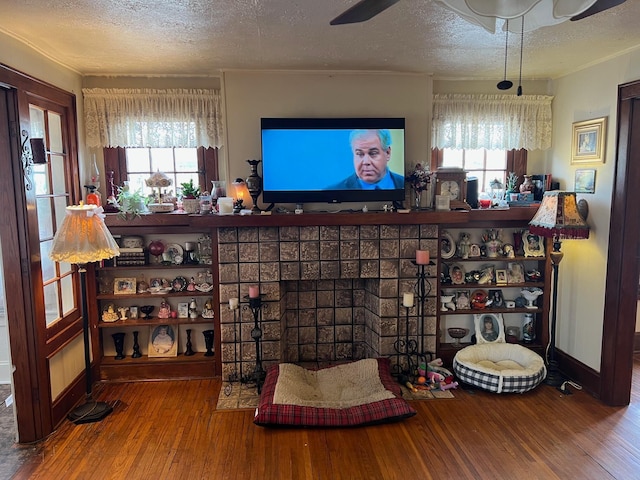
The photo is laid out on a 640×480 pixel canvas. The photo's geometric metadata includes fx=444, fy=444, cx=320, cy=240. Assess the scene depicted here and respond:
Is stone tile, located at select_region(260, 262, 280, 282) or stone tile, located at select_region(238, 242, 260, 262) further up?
stone tile, located at select_region(238, 242, 260, 262)

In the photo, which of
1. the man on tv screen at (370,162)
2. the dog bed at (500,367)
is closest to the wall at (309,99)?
the man on tv screen at (370,162)

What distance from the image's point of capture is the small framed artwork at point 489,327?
158 inches

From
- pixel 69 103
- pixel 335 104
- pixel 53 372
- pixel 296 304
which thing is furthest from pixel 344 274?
pixel 69 103

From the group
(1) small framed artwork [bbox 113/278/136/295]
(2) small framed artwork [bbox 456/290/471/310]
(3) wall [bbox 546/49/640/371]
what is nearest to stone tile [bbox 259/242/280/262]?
(1) small framed artwork [bbox 113/278/136/295]

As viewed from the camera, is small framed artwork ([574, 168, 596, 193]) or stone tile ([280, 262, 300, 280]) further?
stone tile ([280, 262, 300, 280])

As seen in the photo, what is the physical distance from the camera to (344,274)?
11.9 feet

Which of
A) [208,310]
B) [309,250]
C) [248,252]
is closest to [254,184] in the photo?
[248,252]

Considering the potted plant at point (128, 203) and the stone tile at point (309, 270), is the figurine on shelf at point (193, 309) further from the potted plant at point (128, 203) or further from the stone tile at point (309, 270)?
the stone tile at point (309, 270)

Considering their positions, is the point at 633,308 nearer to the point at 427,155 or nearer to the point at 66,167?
the point at 427,155

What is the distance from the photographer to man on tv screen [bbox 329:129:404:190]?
3611mm

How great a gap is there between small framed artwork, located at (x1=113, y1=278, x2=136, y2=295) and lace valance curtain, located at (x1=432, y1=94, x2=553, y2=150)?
2885 millimetres

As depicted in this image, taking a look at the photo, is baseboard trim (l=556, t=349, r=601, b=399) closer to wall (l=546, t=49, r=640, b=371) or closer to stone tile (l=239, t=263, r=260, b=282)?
wall (l=546, t=49, r=640, b=371)

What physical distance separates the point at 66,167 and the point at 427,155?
2.91 m

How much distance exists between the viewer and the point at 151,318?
3.83 m
